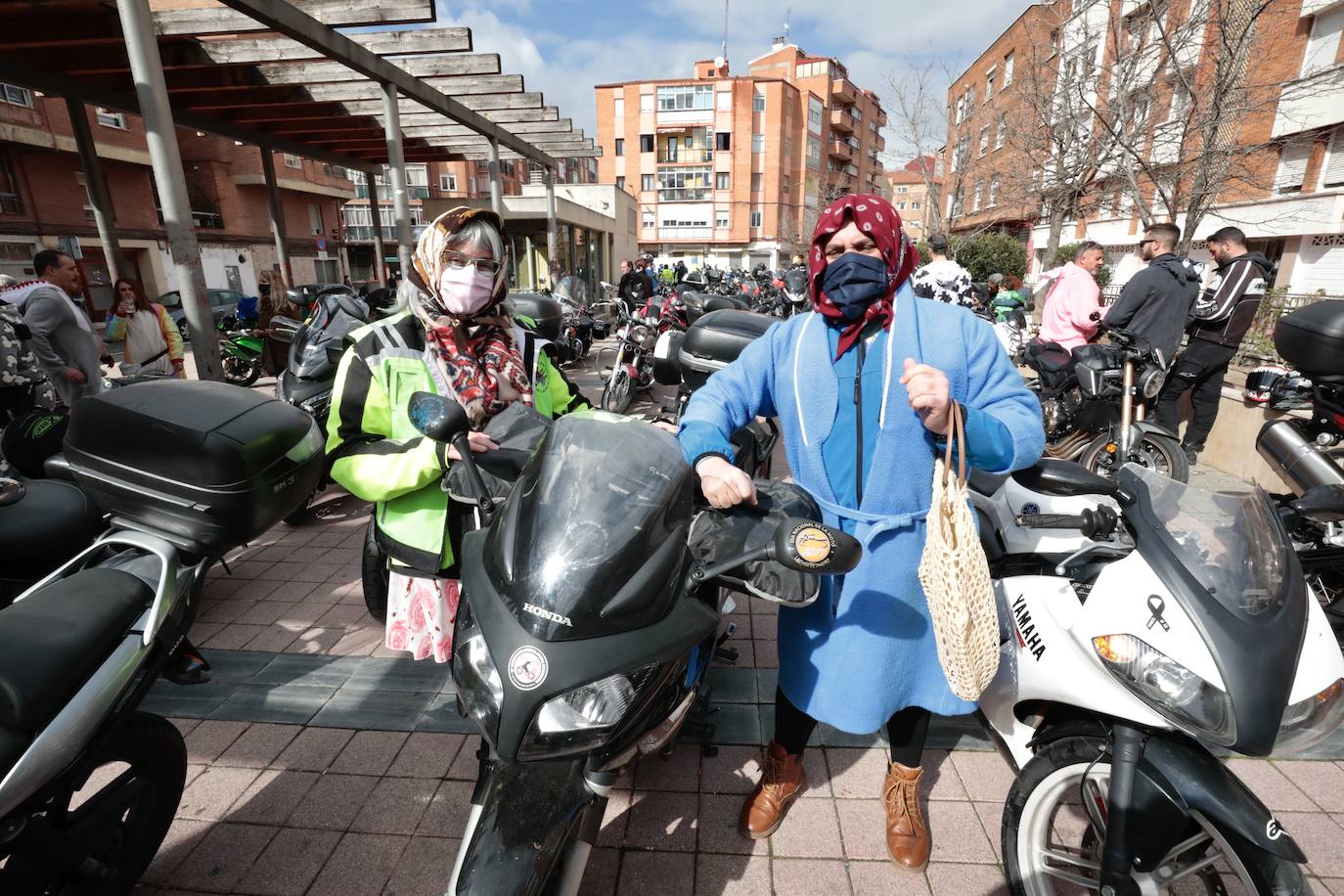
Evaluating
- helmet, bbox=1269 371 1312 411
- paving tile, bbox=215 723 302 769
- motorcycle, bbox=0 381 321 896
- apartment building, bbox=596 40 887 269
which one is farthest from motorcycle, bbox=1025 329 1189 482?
apartment building, bbox=596 40 887 269

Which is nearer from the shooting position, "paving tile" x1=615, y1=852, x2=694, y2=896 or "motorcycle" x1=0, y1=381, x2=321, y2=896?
"motorcycle" x1=0, y1=381, x2=321, y2=896

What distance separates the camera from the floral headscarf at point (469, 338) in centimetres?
224

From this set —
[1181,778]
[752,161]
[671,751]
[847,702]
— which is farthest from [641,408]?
[752,161]

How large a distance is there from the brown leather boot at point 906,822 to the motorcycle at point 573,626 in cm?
102

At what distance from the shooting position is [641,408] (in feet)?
25.9

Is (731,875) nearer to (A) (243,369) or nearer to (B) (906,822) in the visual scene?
(B) (906,822)

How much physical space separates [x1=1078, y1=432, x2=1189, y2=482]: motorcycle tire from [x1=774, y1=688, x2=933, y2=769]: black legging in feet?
10.5

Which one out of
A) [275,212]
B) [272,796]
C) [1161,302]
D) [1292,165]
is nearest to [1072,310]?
[1161,302]

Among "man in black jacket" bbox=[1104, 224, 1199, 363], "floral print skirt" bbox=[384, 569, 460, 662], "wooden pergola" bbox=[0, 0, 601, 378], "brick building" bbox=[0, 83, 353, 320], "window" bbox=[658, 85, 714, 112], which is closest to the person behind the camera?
"floral print skirt" bbox=[384, 569, 460, 662]

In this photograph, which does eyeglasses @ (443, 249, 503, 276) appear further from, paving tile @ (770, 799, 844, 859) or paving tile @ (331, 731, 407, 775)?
paving tile @ (770, 799, 844, 859)

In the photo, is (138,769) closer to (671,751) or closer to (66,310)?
(671,751)

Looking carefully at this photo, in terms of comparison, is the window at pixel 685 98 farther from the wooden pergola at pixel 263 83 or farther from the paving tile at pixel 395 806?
the paving tile at pixel 395 806

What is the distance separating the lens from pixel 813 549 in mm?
1121

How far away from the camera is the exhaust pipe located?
2424mm
